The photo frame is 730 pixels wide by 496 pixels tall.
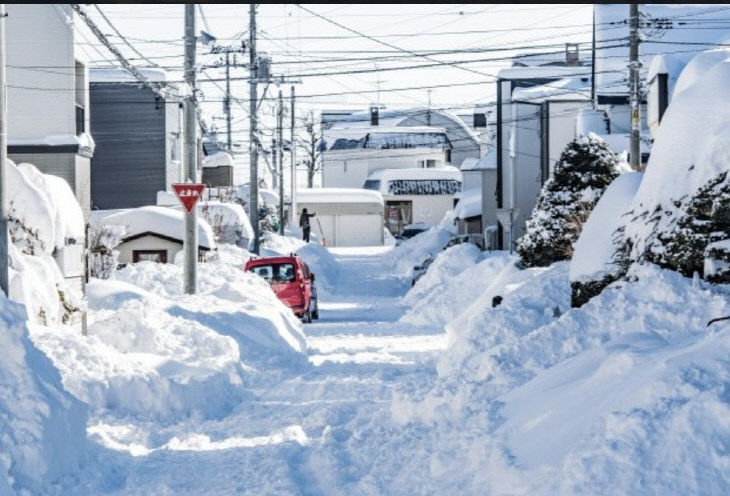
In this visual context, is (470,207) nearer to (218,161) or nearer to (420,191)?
(218,161)

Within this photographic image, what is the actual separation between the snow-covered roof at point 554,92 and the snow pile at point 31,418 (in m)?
39.7

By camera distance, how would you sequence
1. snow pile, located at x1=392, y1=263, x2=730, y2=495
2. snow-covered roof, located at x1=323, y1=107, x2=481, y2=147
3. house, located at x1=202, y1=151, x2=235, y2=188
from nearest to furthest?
snow pile, located at x1=392, y1=263, x2=730, y2=495 < house, located at x1=202, y1=151, x2=235, y2=188 < snow-covered roof, located at x1=323, y1=107, x2=481, y2=147

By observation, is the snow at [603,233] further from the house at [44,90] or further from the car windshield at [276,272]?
the house at [44,90]

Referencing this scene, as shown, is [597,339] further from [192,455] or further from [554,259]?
[554,259]

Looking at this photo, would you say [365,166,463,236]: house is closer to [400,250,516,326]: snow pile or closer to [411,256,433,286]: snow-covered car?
[411,256,433,286]: snow-covered car

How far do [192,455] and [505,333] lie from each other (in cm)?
795

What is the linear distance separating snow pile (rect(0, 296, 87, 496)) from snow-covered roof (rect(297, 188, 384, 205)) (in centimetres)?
7177

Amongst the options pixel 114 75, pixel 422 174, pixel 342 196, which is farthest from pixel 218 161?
pixel 422 174

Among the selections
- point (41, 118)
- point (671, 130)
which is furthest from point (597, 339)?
point (41, 118)

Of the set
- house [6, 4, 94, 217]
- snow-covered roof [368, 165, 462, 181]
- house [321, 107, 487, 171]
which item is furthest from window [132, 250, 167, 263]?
house [321, 107, 487, 171]

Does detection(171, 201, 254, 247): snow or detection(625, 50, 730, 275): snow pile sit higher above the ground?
detection(625, 50, 730, 275): snow pile

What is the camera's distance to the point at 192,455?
11789mm

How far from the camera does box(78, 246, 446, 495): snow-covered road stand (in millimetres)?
10320

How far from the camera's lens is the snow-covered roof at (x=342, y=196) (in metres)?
82.9
